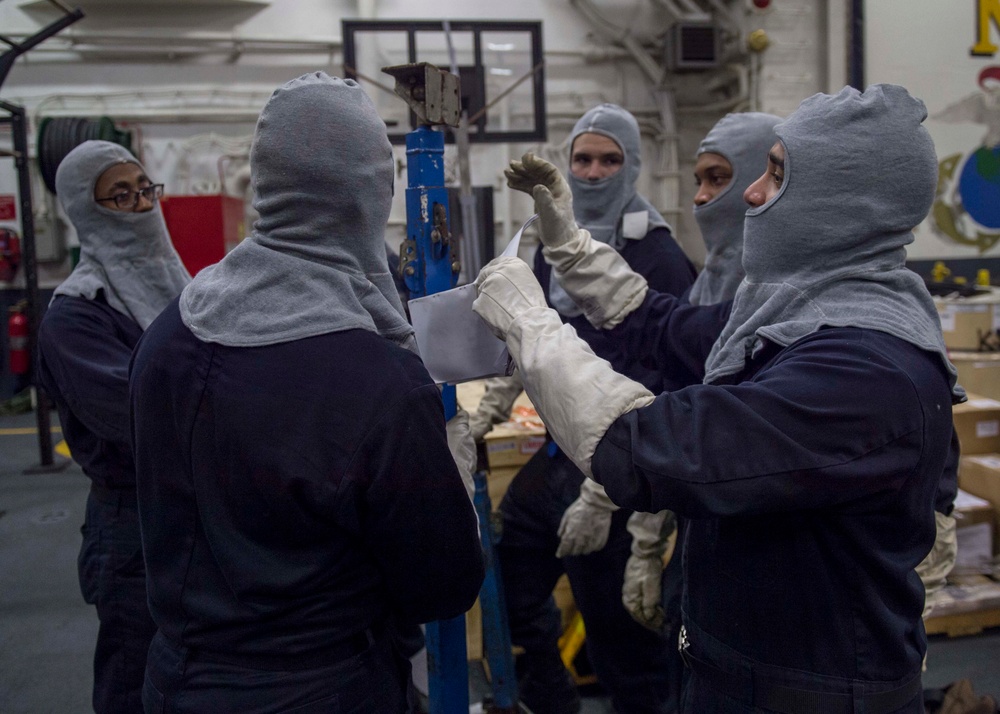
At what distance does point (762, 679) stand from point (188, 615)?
34.6 inches

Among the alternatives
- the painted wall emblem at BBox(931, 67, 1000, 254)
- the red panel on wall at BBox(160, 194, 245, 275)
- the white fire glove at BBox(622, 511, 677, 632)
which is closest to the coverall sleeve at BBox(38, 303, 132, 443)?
the white fire glove at BBox(622, 511, 677, 632)

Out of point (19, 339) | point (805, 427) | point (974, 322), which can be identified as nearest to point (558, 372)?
point (805, 427)

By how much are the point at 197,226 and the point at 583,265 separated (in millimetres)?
5354

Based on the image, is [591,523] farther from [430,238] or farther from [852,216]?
[852,216]

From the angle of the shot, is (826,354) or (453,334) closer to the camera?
(826,354)

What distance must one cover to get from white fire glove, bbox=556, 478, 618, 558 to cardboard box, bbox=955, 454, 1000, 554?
6.16ft

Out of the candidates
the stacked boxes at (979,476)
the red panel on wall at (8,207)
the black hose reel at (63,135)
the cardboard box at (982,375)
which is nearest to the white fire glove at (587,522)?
the stacked boxes at (979,476)

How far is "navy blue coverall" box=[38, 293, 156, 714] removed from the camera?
1.92 meters

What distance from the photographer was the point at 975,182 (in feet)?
23.9

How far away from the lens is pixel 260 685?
3.76 feet

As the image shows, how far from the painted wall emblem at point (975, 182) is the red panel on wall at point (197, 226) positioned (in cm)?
635

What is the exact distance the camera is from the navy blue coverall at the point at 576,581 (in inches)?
92.7

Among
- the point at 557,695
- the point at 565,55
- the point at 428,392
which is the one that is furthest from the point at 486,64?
the point at 428,392

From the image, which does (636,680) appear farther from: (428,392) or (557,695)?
(428,392)
